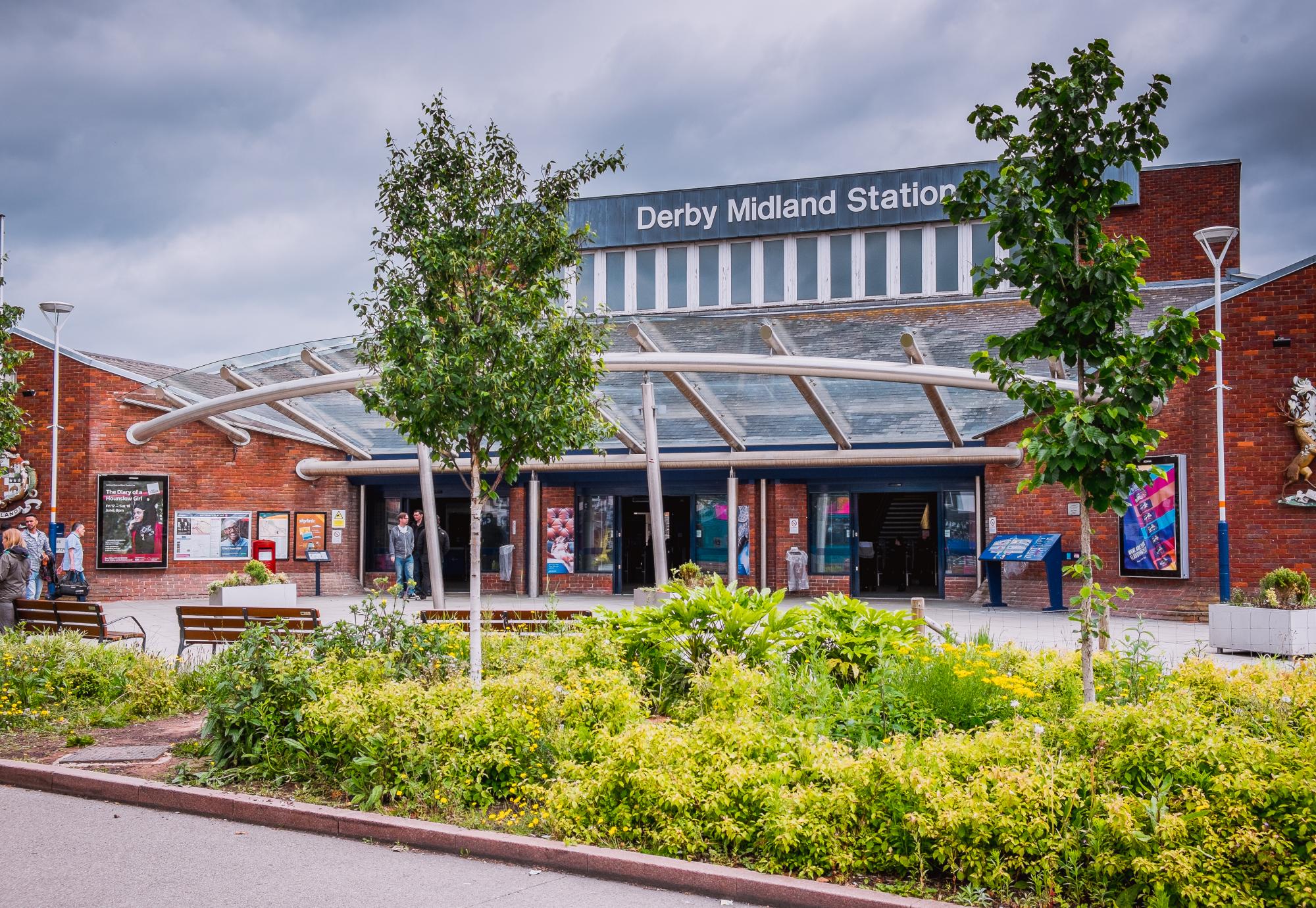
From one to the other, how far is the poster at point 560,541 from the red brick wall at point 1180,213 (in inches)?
709

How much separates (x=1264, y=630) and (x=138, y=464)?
2027 centimetres

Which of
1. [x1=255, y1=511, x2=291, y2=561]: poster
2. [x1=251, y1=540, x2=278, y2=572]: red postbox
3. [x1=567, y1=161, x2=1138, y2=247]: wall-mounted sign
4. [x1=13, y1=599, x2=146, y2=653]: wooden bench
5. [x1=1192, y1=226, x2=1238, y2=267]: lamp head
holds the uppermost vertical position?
[x1=567, y1=161, x2=1138, y2=247]: wall-mounted sign

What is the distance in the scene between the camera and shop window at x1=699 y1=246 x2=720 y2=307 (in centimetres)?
3209

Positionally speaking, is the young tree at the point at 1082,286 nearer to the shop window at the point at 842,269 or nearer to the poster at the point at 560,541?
the poster at the point at 560,541

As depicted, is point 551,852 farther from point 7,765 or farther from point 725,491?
point 725,491

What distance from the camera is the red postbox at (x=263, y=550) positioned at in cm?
2306

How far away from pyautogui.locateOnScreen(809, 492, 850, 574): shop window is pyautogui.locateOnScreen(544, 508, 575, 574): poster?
547 cm

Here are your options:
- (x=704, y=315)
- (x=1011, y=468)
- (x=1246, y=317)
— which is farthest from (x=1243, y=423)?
(x=704, y=315)

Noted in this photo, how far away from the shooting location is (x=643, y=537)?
24.3 meters

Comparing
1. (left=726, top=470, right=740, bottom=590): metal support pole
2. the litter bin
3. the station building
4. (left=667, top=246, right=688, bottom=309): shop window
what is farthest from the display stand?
(left=667, top=246, right=688, bottom=309): shop window

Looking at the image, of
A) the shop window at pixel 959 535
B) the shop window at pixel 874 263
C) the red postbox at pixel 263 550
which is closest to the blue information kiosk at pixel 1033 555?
the shop window at pixel 959 535

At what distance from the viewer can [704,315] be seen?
52.8ft

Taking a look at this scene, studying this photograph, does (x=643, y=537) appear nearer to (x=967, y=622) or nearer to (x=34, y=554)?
(x=967, y=622)

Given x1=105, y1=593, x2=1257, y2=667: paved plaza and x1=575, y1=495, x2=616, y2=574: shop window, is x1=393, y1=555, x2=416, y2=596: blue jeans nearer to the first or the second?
x1=105, y1=593, x2=1257, y2=667: paved plaza
